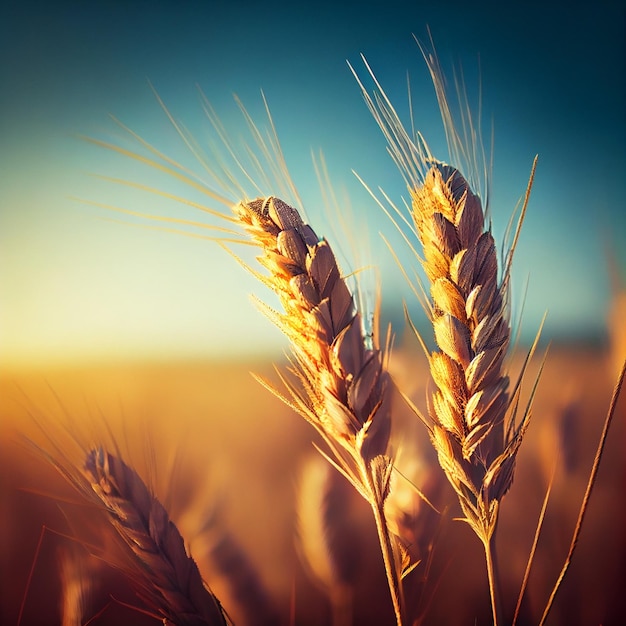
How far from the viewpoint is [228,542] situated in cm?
94

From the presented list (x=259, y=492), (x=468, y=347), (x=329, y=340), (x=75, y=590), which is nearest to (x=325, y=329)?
(x=329, y=340)

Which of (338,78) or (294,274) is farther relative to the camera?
(338,78)

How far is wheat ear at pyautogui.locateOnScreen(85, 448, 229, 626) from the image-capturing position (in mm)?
814

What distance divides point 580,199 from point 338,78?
49cm

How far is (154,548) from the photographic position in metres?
0.82

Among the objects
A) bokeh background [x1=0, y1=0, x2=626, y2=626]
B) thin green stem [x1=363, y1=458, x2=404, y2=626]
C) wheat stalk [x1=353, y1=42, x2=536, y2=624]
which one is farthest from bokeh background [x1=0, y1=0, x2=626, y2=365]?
thin green stem [x1=363, y1=458, x2=404, y2=626]

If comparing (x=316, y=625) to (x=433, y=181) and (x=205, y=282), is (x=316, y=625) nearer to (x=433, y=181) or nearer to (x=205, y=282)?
(x=205, y=282)

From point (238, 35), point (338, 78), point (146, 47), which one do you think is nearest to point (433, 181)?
point (338, 78)

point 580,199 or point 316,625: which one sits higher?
point 580,199

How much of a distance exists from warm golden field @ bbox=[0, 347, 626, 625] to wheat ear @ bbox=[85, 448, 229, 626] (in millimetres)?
95

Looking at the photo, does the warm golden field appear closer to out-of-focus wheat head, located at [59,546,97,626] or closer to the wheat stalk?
out-of-focus wheat head, located at [59,546,97,626]

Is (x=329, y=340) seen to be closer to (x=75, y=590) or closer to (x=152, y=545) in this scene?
(x=152, y=545)

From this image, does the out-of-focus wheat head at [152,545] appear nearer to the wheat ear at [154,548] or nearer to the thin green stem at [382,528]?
the wheat ear at [154,548]

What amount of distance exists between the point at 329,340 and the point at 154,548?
0.45m
